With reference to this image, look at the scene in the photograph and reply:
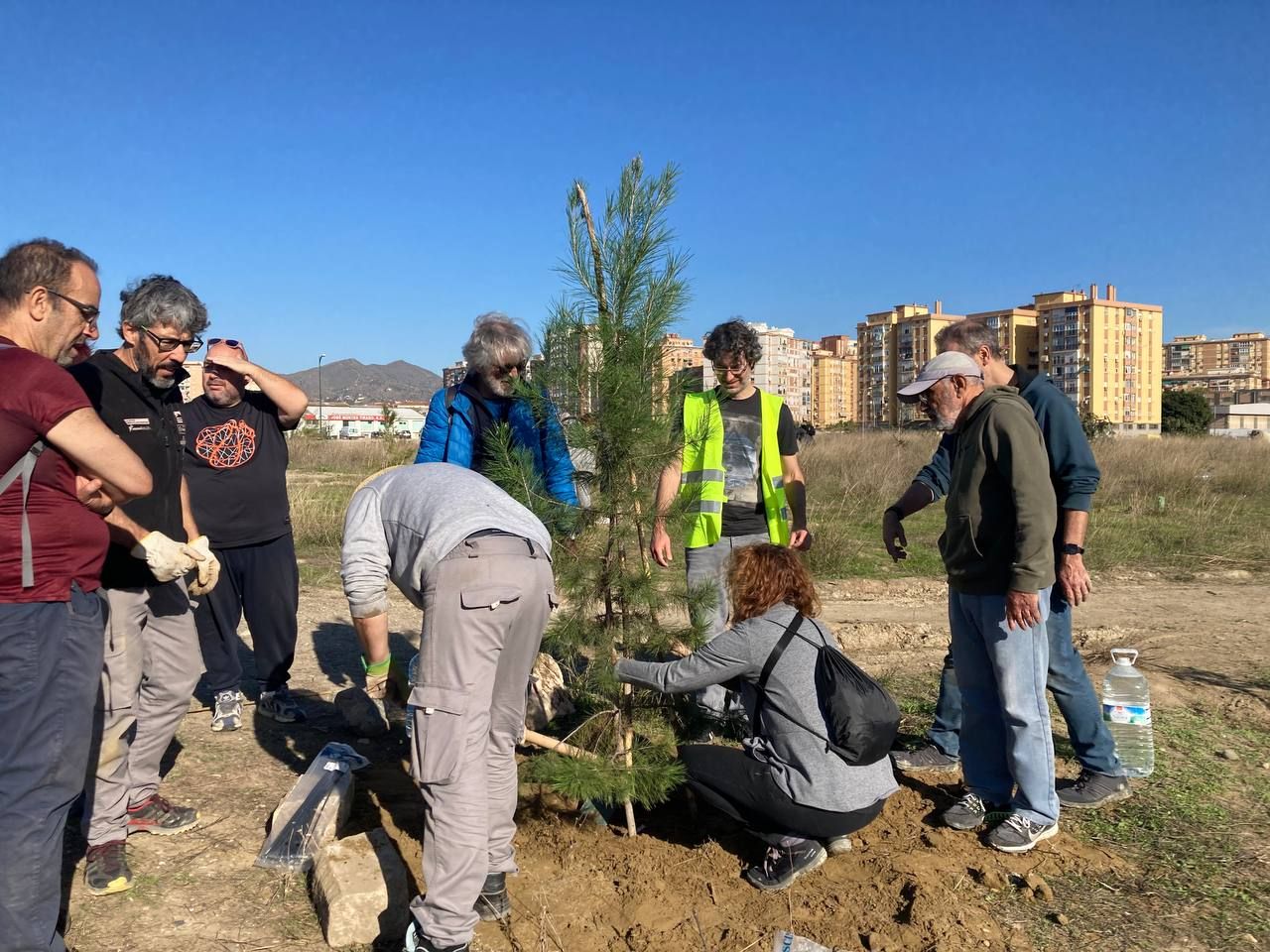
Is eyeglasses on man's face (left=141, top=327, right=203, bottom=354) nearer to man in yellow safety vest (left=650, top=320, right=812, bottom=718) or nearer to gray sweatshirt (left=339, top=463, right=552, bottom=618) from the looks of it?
gray sweatshirt (left=339, top=463, right=552, bottom=618)

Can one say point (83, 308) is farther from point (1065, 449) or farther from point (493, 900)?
point (1065, 449)

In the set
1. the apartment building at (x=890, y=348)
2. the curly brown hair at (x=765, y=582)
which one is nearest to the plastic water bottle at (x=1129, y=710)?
the curly brown hair at (x=765, y=582)

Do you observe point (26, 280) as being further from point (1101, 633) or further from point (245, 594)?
point (1101, 633)

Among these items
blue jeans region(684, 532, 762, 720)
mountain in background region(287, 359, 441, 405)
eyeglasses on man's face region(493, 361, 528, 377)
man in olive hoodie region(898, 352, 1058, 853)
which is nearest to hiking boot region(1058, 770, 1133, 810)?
man in olive hoodie region(898, 352, 1058, 853)

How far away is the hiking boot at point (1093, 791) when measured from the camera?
12.1ft

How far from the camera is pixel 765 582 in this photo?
320 cm

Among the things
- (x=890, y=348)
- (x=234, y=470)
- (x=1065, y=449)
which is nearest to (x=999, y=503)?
(x=1065, y=449)

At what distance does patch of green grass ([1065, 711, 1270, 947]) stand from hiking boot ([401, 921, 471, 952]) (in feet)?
7.43

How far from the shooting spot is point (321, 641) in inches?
263

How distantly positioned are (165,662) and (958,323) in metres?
3.52

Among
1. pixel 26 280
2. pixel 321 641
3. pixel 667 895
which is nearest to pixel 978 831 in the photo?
pixel 667 895

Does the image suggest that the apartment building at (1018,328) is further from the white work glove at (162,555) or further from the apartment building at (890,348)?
the white work glove at (162,555)

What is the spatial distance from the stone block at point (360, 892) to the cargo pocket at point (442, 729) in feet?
2.01

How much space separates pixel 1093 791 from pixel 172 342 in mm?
4145
